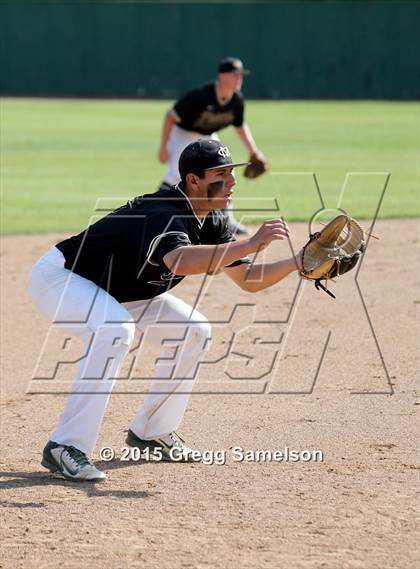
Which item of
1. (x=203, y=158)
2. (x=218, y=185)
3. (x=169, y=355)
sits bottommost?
(x=169, y=355)

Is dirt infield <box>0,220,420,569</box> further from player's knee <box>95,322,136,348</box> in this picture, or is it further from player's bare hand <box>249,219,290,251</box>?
player's bare hand <box>249,219,290,251</box>

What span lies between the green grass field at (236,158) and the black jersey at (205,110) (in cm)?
171

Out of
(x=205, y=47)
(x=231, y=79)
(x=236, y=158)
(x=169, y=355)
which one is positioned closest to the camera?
(x=169, y=355)

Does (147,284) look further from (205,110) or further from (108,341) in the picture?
(205,110)

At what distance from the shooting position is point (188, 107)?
12539mm

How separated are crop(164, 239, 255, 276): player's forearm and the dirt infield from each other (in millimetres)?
1058

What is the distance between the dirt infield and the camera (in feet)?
14.6

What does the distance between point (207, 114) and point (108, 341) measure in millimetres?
7718

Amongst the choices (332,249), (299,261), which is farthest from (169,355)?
(332,249)

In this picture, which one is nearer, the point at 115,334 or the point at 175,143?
the point at 115,334

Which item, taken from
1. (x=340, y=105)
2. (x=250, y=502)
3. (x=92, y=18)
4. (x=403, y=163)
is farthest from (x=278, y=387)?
(x=92, y=18)

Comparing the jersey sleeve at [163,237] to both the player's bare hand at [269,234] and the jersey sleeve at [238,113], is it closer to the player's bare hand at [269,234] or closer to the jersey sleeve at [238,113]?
the player's bare hand at [269,234]

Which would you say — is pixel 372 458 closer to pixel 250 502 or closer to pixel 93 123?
pixel 250 502

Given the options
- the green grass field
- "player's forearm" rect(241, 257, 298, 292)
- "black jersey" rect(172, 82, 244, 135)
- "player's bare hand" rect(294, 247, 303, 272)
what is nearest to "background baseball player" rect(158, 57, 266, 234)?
"black jersey" rect(172, 82, 244, 135)
